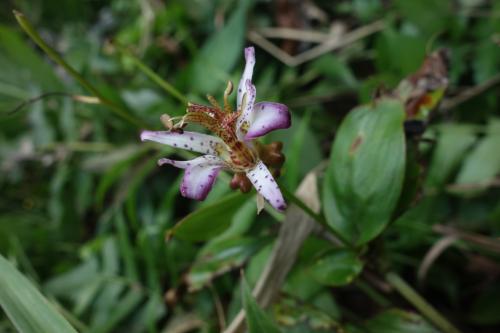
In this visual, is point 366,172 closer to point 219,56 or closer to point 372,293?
point 372,293

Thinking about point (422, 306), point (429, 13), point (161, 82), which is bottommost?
point (422, 306)

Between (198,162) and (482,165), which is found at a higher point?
(198,162)

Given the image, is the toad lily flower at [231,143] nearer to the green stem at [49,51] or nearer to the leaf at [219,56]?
the green stem at [49,51]

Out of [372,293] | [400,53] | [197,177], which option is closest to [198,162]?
[197,177]

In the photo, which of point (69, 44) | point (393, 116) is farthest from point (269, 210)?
point (69, 44)

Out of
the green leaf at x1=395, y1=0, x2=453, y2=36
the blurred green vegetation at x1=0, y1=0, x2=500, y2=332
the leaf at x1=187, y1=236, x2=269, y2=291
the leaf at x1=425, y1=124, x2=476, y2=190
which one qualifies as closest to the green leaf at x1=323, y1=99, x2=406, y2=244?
the blurred green vegetation at x1=0, y1=0, x2=500, y2=332
